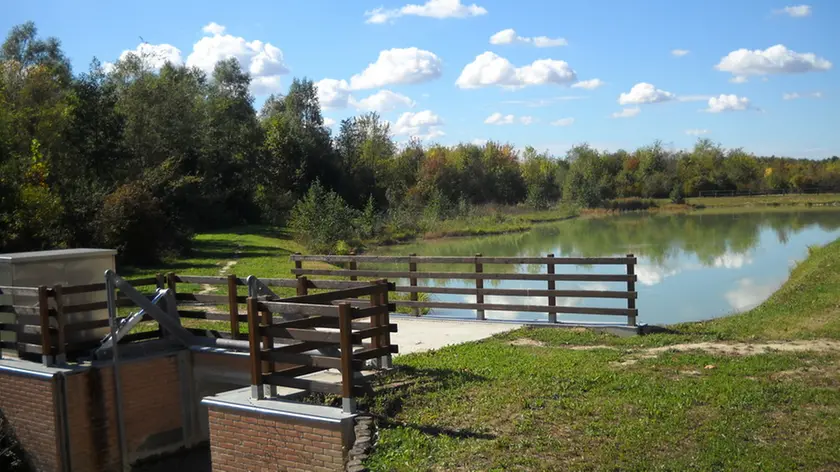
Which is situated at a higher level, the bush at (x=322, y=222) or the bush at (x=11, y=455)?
the bush at (x=322, y=222)

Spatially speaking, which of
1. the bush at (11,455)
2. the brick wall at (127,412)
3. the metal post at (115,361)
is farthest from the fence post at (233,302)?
the bush at (11,455)

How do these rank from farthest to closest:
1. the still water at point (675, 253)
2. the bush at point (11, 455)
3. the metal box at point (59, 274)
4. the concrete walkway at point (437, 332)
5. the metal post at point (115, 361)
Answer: the still water at point (675, 253) < the concrete walkway at point (437, 332) < the metal box at point (59, 274) < the bush at point (11, 455) < the metal post at point (115, 361)

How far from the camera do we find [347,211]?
3750 centimetres

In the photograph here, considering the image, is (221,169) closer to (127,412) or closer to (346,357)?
(127,412)

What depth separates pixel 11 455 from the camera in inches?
411

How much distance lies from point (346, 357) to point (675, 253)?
30.6 meters

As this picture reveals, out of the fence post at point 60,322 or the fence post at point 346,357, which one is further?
the fence post at point 60,322

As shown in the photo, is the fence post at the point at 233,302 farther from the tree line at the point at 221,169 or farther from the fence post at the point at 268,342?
the tree line at the point at 221,169

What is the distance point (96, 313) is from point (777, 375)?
874 centimetres

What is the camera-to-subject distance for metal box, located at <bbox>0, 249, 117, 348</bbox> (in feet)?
35.1

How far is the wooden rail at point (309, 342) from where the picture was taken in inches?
289

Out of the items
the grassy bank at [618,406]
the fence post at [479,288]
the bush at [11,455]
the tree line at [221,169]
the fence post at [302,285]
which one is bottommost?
the bush at [11,455]

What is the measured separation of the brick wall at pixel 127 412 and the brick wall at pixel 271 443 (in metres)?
2.85

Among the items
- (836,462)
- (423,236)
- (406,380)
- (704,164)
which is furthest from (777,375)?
(704,164)
